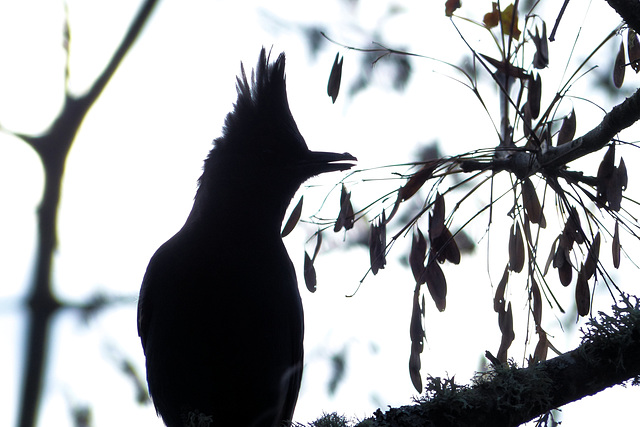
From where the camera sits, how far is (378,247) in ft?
10.8

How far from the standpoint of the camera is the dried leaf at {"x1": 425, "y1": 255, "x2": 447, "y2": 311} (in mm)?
3145

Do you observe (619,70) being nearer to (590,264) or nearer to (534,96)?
(534,96)

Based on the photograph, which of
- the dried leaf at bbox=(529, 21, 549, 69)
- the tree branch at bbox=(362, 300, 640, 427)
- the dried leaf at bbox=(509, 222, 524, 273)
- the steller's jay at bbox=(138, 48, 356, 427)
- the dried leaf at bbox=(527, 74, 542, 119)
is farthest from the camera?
the steller's jay at bbox=(138, 48, 356, 427)

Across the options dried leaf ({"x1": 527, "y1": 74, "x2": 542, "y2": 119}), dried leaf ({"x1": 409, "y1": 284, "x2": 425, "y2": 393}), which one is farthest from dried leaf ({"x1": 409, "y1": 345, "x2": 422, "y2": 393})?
dried leaf ({"x1": 527, "y1": 74, "x2": 542, "y2": 119})

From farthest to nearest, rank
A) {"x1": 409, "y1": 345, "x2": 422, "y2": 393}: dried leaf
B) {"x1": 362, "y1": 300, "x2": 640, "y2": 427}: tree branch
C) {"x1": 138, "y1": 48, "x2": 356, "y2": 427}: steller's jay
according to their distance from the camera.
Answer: {"x1": 138, "y1": 48, "x2": 356, "y2": 427}: steller's jay, {"x1": 409, "y1": 345, "x2": 422, "y2": 393}: dried leaf, {"x1": 362, "y1": 300, "x2": 640, "y2": 427}: tree branch

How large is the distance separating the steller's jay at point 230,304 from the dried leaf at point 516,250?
1.26 metres

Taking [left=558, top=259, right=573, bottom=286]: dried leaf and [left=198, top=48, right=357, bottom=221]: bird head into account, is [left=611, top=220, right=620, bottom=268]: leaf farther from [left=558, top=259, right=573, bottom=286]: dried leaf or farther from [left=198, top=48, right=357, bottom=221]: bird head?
[left=198, top=48, right=357, bottom=221]: bird head

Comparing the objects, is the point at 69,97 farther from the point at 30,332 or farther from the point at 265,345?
the point at 265,345

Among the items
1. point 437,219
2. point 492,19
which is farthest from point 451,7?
point 437,219

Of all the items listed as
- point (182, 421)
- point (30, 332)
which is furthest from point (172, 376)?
point (30, 332)

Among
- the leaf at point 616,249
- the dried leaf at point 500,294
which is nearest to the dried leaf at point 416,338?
the dried leaf at point 500,294

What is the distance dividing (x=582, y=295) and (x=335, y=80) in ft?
4.86

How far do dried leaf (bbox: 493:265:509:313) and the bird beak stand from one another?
128 centimetres

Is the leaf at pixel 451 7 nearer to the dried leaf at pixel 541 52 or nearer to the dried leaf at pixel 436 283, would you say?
the dried leaf at pixel 541 52
